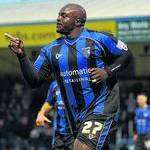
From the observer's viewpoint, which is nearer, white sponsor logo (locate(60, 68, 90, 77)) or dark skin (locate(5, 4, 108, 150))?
dark skin (locate(5, 4, 108, 150))

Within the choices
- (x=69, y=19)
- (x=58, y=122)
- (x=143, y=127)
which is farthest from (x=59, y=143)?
(x=143, y=127)

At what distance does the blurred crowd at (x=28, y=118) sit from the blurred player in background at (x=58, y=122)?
16.3ft

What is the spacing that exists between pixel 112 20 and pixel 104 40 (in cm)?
695

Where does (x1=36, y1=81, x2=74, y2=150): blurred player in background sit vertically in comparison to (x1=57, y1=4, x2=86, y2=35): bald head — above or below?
below

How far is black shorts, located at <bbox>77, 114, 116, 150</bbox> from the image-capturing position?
24.2 feet

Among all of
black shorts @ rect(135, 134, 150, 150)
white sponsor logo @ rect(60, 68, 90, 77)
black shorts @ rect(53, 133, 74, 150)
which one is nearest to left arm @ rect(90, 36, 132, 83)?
white sponsor logo @ rect(60, 68, 90, 77)

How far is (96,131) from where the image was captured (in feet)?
24.3

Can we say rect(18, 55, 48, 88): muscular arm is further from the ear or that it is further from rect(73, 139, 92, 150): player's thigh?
rect(73, 139, 92, 150): player's thigh

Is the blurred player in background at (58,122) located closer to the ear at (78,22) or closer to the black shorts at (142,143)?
the ear at (78,22)

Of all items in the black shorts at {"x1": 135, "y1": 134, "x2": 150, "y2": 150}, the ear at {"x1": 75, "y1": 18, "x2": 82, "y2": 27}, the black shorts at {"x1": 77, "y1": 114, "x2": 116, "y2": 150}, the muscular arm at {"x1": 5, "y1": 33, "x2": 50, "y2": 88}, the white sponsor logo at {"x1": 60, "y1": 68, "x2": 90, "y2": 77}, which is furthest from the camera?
the black shorts at {"x1": 135, "y1": 134, "x2": 150, "y2": 150}

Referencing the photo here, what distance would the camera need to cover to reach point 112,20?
14414 millimetres

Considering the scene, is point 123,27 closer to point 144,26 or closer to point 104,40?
point 144,26

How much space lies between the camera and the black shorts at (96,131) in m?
7.37

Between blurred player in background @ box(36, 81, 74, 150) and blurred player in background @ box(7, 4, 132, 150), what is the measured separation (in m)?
2.22
